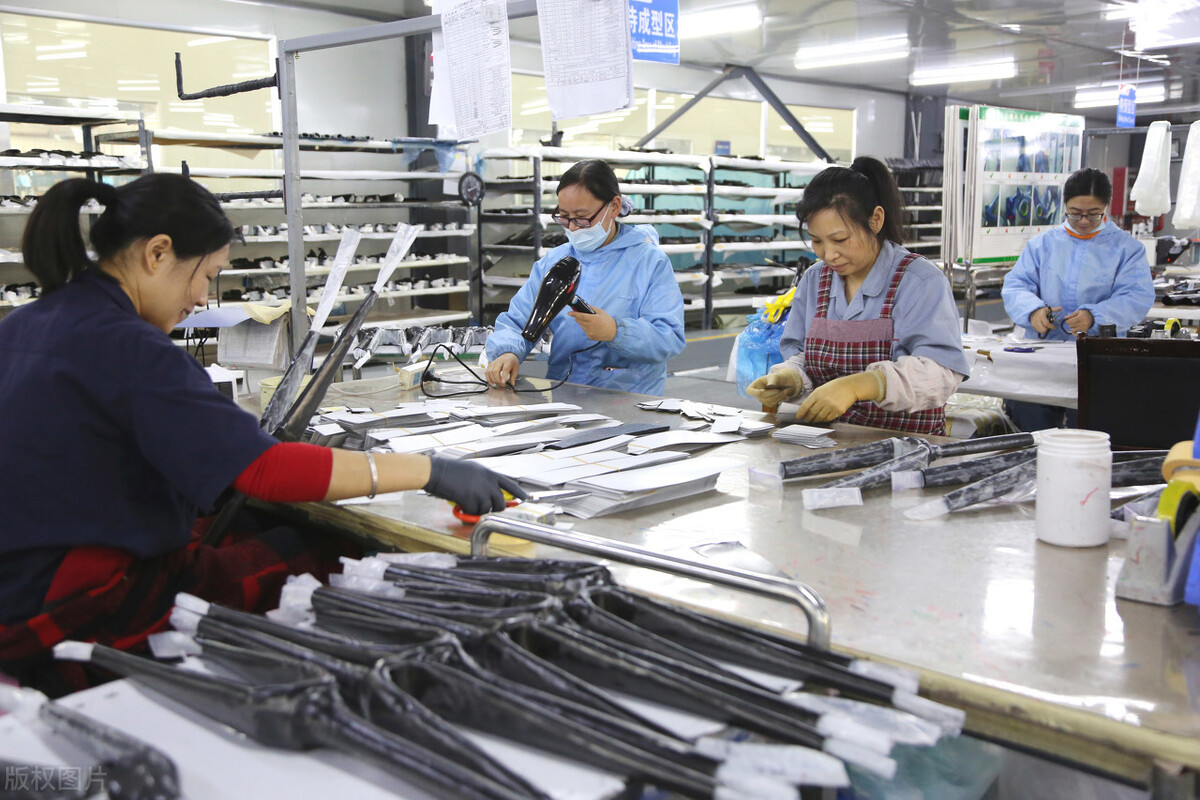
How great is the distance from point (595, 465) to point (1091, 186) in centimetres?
378

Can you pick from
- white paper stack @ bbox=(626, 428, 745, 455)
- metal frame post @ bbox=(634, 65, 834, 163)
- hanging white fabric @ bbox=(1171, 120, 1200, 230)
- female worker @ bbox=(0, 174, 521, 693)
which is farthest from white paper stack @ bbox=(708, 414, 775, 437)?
metal frame post @ bbox=(634, 65, 834, 163)

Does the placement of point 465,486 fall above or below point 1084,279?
below

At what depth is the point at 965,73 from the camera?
13.4m

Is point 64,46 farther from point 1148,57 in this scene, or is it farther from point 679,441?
point 1148,57

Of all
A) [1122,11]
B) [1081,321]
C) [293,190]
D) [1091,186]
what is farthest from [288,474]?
[1122,11]

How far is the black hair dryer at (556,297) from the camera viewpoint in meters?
3.06

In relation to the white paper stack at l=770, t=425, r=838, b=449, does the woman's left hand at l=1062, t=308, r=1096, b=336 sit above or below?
above

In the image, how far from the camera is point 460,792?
0.83 meters

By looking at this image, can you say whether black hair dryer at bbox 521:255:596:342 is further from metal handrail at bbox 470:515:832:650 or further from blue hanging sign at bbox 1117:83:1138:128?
blue hanging sign at bbox 1117:83:1138:128

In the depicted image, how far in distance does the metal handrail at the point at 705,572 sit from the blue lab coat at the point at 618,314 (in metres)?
1.95

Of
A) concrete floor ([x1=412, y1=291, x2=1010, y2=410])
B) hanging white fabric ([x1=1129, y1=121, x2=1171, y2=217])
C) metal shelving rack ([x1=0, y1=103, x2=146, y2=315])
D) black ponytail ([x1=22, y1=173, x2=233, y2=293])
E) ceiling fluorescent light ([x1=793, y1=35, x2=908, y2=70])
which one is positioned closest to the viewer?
black ponytail ([x1=22, y1=173, x2=233, y2=293])

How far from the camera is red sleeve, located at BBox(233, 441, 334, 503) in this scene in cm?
154

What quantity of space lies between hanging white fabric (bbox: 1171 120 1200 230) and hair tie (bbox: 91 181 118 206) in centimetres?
551

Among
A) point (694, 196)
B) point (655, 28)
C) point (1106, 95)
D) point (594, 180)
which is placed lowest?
point (594, 180)
